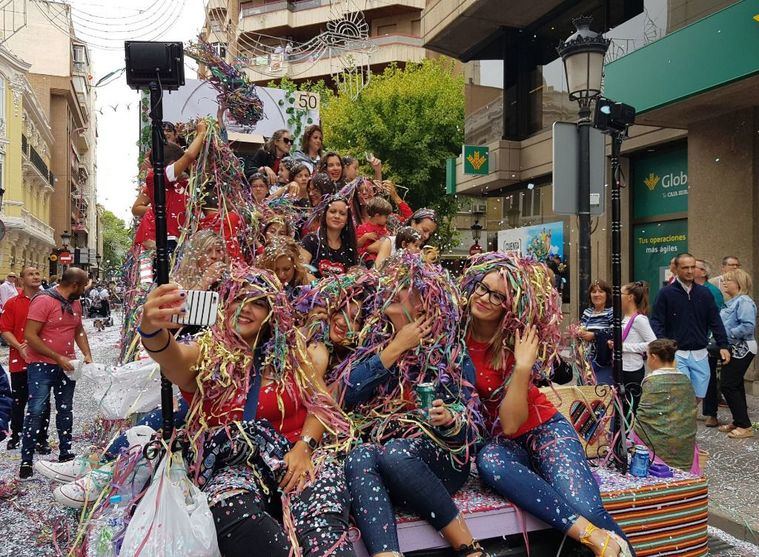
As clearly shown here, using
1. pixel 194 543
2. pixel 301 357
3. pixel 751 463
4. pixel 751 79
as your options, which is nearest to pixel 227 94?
pixel 301 357

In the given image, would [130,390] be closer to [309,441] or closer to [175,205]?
[309,441]

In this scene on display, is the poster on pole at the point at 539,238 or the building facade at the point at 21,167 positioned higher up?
the building facade at the point at 21,167

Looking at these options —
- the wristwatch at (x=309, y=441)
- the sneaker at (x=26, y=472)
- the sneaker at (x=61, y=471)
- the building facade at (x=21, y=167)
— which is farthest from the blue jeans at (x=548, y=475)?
the building facade at (x=21, y=167)

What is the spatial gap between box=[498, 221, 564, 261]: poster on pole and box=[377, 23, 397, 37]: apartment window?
2418cm

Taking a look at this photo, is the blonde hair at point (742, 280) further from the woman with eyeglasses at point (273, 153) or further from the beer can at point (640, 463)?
the woman with eyeglasses at point (273, 153)

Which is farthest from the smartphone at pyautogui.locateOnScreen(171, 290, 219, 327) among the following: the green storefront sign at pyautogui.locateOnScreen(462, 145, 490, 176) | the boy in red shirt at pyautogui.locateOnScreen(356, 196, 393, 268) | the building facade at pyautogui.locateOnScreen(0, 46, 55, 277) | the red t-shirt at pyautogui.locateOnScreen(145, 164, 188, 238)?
the building facade at pyautogui.locateOnScreen(0, 46, 55, 277)

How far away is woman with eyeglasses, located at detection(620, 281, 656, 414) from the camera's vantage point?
5.29 m

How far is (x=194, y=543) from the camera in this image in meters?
2.05

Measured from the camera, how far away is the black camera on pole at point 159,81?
2338 millimetres

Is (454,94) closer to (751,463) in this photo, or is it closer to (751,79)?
(751,79)

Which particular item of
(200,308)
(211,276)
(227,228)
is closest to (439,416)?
(200,308)

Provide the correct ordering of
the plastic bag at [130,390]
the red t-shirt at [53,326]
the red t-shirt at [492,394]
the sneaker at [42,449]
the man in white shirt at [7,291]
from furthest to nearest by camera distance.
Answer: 1. the man in white shirt at [7,291]
2. the sneaker at [42,449]
3. the red t-shirt at [53,326]
4. the plastic bag at [130,390]
5. the red t-shirt at [492,394]

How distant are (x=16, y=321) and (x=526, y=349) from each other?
206 inches

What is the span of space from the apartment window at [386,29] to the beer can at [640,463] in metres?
34.4
